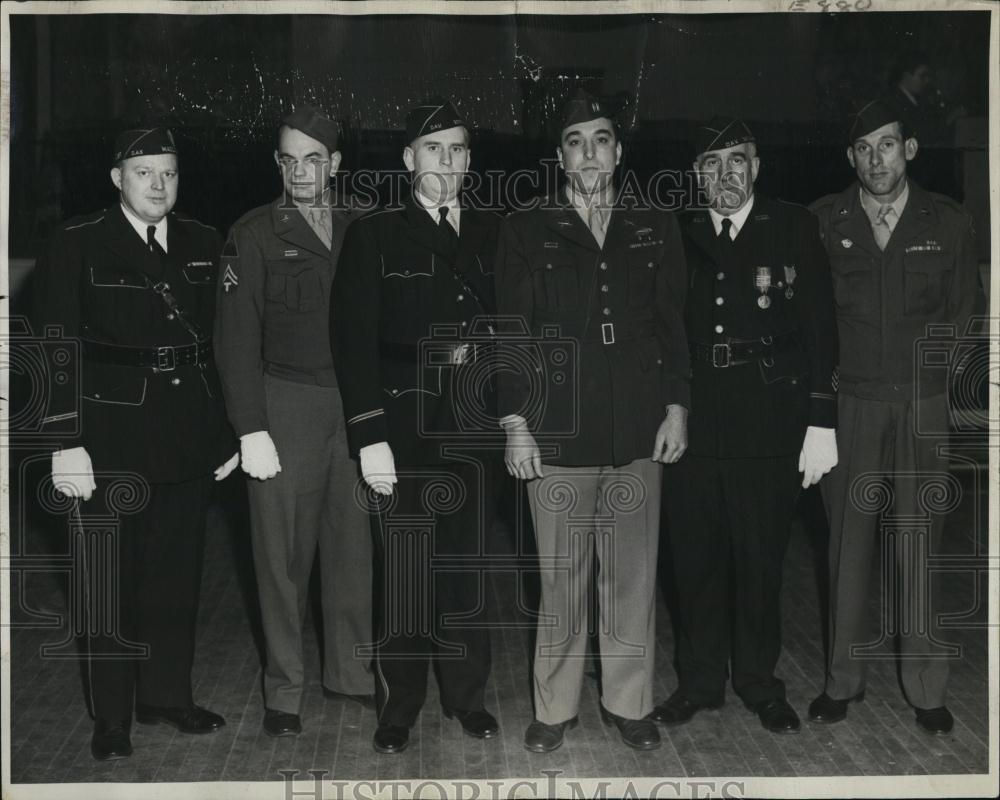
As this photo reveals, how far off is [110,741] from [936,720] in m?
2.88

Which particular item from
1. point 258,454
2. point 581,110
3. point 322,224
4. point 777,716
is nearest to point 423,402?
point 258,454

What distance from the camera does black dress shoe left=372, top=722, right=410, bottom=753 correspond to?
4852mm

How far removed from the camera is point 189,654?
5012 mm

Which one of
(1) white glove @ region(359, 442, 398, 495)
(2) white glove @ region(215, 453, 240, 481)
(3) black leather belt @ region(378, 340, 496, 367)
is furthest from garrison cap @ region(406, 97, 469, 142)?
(2) white glove @ region(215, 453, 240, 481)

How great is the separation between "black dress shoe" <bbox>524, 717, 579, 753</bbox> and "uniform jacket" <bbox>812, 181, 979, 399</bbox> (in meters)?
1.57

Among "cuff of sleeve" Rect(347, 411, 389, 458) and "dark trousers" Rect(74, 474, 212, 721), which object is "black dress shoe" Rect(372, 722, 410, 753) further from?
"cuff of sleeve" Rect(347, 411, 389, 458)

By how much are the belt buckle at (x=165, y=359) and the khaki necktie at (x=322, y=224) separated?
63 centimetres

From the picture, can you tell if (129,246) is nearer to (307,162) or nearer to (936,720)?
(307,162)

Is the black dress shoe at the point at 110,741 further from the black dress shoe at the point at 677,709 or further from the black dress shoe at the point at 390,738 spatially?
the black dress shoe at the point at 677,709

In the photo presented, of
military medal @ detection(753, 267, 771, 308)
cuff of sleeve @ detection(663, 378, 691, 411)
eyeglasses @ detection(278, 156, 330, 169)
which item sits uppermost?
eyeglasses @ detection(278, 156, 330, 169)

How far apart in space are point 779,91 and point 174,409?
246cm

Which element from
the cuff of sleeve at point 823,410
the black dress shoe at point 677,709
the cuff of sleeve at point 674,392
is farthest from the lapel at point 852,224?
the black dress shoe at point 677,709

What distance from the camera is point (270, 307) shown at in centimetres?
487

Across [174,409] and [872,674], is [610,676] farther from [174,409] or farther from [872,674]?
[174,409]
